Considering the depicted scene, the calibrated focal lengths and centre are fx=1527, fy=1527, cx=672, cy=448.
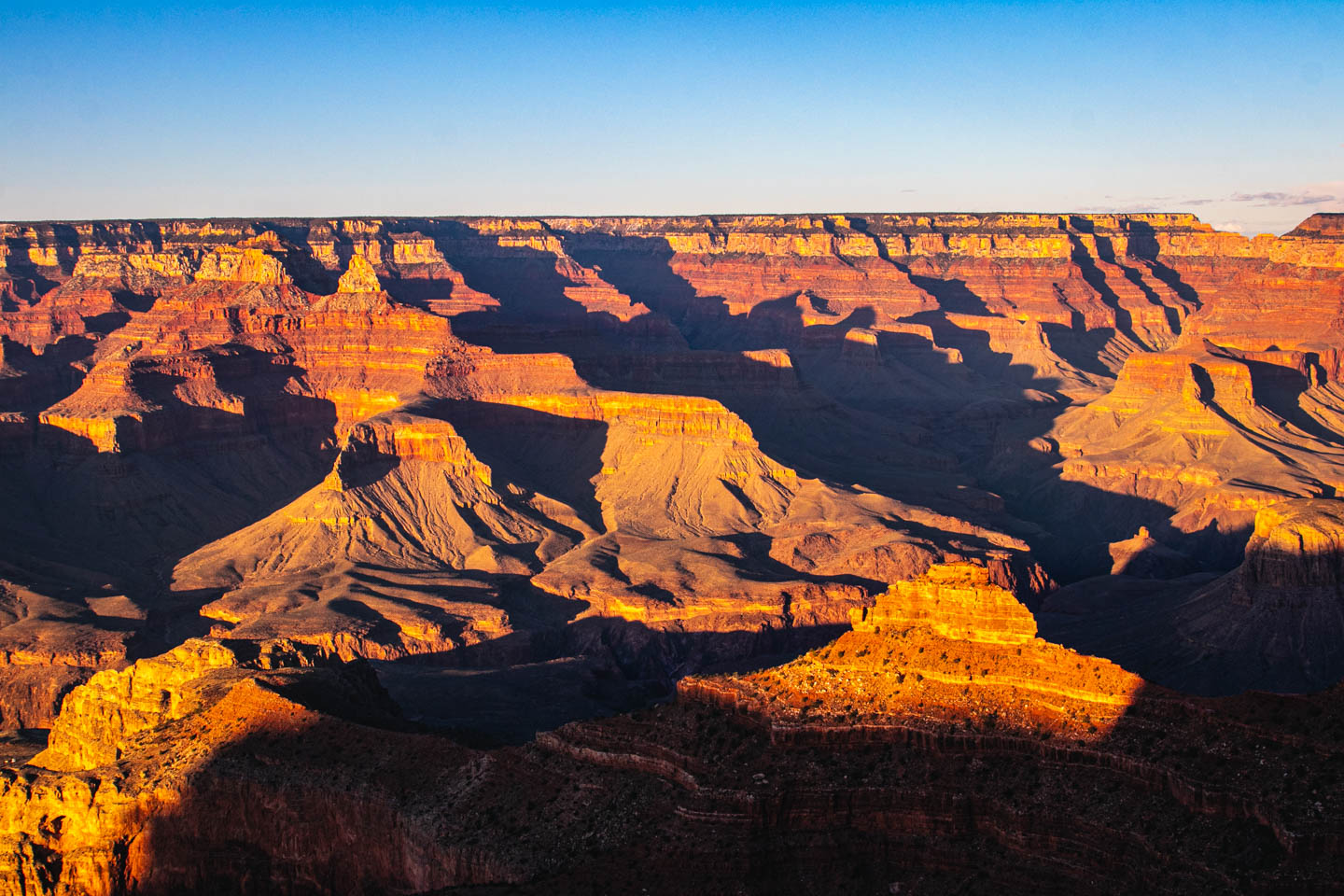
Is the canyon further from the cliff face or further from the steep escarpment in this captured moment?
the steep escarpment

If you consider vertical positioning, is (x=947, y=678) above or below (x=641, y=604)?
above

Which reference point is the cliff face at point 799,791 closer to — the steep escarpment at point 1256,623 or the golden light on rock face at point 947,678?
the golden light on rock face at point 947,678

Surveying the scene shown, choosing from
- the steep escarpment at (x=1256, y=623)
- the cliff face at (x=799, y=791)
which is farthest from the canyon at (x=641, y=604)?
the steep escarpment at (x=1256, y=623)

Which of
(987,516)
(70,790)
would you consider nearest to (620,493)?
(987,516)

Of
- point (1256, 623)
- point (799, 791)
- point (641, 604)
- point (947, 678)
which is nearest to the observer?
point (799, 791)

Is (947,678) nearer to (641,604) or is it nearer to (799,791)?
(799,791)

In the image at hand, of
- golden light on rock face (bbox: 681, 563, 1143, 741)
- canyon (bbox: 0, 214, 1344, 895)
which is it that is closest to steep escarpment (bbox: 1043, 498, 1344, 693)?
canyon (bbox: 0, 214, 1344, 895)

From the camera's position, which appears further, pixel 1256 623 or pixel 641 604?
pixel 641 604

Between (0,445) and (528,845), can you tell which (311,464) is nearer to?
(0,445)

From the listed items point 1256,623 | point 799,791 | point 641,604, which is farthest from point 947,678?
point 641,604
